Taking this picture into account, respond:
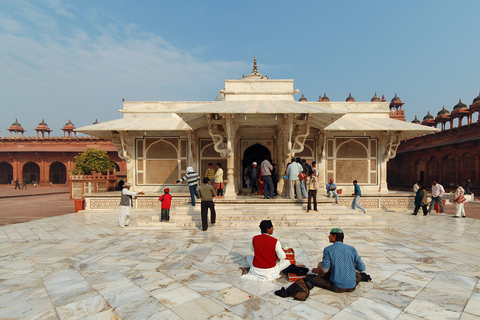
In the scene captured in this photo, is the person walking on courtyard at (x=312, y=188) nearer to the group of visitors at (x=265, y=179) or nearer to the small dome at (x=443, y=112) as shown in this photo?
the group of visitors at (x=265, y=179)

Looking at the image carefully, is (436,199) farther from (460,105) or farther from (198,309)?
(460,105)

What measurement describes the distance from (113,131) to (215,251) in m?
9.21

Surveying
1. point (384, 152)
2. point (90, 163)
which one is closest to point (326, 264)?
point (384, 152)

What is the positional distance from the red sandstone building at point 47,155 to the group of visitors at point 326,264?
32643mm

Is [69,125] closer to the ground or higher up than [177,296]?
higher up

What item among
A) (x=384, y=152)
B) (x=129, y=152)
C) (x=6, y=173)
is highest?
(x=129, y=152)

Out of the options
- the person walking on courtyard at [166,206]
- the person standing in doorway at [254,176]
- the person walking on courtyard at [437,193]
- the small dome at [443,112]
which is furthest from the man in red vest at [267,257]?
the small dome at [443,112]

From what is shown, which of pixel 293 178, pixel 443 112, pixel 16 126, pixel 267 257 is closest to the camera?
pixel 267 257

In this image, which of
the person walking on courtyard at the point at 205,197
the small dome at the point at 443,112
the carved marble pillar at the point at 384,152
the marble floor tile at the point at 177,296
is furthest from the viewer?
the small dome at the point at 443,112

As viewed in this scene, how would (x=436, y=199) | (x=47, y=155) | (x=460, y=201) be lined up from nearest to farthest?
(x=460, y=201)
(x=436, y=199)
(x=47, y=155)

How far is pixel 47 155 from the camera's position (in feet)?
110

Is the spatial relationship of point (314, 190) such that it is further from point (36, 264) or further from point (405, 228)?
point (36, 264)

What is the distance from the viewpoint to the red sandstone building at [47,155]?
33094 mm

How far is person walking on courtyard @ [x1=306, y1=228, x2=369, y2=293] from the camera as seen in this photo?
126 inches
